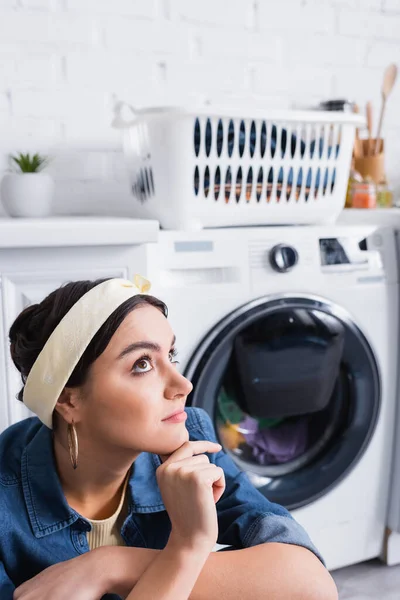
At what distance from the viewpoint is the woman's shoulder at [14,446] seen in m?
0.98

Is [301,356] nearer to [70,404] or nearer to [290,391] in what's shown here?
[290,391]

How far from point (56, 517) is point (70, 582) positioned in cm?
12

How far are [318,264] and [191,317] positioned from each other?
0.35 metres

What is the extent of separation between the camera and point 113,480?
1.01 meters

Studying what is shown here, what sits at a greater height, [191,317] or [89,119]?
[89,119]

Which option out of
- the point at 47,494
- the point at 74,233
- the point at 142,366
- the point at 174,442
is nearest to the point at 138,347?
the point at 142,366

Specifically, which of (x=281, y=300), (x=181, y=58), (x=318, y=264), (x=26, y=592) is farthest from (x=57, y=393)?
(x=181, y=58)

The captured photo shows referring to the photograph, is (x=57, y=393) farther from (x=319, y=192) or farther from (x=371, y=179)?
(x=371, y=179)

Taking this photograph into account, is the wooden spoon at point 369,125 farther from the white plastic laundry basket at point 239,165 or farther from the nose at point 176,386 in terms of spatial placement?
the nose at point 176,386

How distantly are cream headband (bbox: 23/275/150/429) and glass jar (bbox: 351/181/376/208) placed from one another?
3.99ft

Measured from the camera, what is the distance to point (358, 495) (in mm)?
1785

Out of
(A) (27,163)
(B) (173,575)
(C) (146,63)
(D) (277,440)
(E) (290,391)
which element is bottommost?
(D) (277,440)

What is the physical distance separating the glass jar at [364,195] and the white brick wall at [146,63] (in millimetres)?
418

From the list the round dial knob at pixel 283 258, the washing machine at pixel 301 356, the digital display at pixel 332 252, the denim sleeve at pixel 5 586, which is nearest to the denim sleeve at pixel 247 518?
the denim sleeve at pixel 5 586
